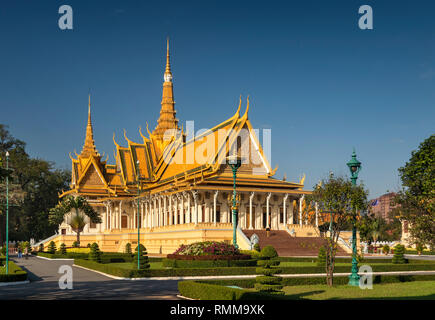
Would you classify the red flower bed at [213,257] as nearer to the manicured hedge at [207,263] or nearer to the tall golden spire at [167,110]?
the manicured hedge at [207,263]

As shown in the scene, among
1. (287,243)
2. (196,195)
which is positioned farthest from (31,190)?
(287,243)

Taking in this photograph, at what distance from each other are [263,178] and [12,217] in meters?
43.0

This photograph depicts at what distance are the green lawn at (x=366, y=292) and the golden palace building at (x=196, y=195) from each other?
23614mm

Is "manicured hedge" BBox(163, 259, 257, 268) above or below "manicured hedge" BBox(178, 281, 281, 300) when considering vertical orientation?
below

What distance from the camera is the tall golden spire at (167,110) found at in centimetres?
8550

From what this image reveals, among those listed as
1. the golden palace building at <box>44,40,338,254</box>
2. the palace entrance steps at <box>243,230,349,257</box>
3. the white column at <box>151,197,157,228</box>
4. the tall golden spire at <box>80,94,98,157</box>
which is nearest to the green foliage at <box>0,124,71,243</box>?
the tall golden spire at <box>80,94,98,157</box>

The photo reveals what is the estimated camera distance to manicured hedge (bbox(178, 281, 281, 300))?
1721 centimetres

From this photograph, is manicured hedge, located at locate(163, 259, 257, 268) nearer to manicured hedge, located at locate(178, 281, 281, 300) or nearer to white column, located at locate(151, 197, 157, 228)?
manicured hedge, located at locate(178, 281, 281, 300)

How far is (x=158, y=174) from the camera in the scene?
7338 centimetres

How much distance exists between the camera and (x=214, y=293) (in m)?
18.9

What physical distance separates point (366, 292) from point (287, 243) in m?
29.4

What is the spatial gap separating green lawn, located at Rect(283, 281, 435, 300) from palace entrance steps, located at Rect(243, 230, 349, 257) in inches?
904

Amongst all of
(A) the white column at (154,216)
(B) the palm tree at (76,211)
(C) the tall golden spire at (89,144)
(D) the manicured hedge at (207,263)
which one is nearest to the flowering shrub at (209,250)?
(D) the manicured hedge at (207,263)

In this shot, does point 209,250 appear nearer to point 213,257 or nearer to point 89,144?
point 213,257
